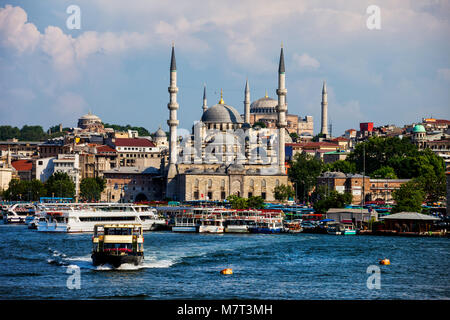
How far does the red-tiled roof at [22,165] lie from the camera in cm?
10769

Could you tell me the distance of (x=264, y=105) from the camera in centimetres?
13538

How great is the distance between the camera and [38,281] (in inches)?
1096

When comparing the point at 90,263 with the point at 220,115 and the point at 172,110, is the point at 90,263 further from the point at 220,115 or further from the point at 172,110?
the point at 220,115

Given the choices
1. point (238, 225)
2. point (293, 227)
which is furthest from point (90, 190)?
point (293, 227)

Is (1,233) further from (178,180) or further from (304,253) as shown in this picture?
(178,180)

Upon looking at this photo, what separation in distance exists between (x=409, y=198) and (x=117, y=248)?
34093 mm

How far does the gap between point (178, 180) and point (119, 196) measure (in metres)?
9.72

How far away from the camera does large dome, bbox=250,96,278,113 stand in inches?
5290

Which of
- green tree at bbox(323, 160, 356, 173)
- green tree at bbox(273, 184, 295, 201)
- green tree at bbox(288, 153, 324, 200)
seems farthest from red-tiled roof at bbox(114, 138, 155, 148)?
green tree at bbox(273, 184, 295, 201)

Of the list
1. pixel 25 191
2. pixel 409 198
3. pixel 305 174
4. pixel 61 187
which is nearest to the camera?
pixel 409 198
